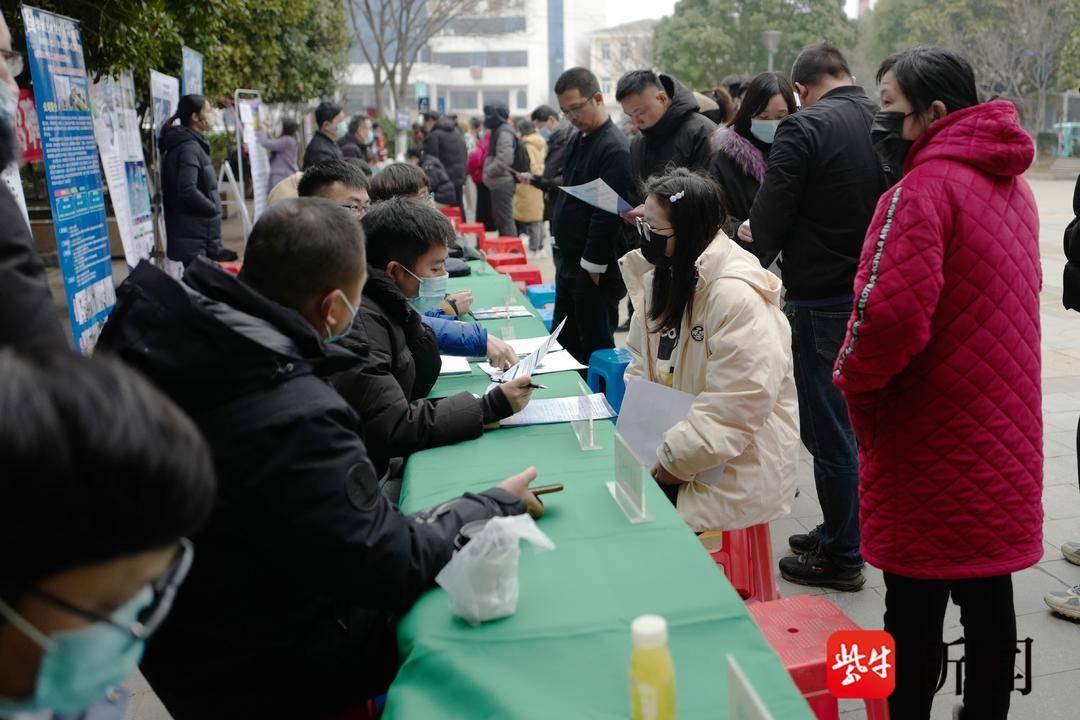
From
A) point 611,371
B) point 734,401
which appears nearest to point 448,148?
point 611,371

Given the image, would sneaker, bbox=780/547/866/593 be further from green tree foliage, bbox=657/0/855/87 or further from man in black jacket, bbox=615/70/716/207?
green tree foliage, bbox=657/0/855/87

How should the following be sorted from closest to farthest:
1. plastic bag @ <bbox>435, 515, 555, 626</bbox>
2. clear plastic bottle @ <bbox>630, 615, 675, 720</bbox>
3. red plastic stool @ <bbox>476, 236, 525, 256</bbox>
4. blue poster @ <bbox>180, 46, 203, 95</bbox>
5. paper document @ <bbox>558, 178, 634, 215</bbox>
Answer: clear plastic bottle @ <bbox>630, 615, 675, 720</bbox> → plastic bag @ <bbox>435, 515, 555, 626</bbox> → paper document @ <bbox>558, 178, 634, 215</bbox> → blue poster @ <bbox>180, 46, 203, 95</bbox> → red plastic stool @ <bbox>476, 236, 525, 256</bbox>

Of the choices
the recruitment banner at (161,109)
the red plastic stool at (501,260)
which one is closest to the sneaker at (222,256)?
the recruitment banner at (161,109)

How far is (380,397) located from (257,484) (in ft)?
2.88

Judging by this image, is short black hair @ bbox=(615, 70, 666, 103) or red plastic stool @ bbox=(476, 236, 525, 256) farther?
red plastic stool @ bbox=(476, 236, 525, 256)

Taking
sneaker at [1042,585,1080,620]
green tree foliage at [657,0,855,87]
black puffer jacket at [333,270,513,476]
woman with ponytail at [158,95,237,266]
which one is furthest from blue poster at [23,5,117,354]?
green tree foliage at [657,0,855,87]

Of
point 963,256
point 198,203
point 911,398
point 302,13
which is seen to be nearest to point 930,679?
point 911,398

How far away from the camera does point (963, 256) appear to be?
1.95 m

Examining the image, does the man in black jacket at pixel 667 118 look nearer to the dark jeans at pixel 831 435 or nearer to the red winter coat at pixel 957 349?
the dark jeans at pixel 831 435

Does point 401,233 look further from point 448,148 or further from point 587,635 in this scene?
point 448,148

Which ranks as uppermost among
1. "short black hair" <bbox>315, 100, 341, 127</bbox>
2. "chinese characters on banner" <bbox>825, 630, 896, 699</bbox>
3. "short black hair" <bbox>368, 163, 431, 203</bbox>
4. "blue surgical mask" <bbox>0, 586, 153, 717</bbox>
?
"short black hair" <bbox>315, 100, 341, 127</bbox>

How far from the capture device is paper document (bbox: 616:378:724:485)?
102 inches

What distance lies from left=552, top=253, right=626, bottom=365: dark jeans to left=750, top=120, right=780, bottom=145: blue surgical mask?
1070 millimetres

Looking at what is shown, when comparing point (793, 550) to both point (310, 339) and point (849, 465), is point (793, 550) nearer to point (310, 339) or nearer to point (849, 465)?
point (849, 465)
